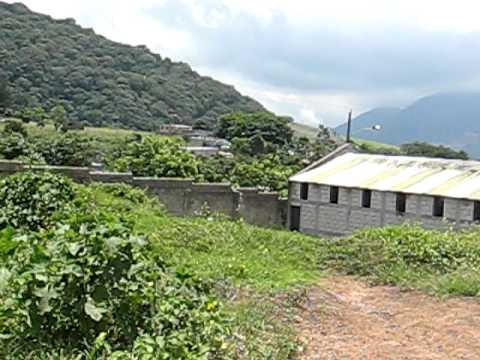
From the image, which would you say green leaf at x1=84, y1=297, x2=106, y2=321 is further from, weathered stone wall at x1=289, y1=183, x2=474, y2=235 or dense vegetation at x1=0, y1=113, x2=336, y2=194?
weathered stone wall at x1=289, y1=183, x2=474, y2=235

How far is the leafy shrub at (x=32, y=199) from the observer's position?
8664 millimetres

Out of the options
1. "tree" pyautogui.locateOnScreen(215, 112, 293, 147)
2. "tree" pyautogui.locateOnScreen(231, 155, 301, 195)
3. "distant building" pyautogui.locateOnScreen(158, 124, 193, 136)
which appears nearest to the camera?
"tree" pyautogui.locateOnScreen(231, 155, 301, 195)

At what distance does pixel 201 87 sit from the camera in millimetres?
87438

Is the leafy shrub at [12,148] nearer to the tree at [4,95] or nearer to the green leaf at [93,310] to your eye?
the green leaf at [93,310]

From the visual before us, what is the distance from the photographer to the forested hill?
64812 millimetres

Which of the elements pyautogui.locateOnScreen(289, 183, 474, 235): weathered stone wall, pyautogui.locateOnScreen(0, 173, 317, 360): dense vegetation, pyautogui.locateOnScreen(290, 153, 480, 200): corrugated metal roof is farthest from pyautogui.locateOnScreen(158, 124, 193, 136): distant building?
pyautogui.locateOnScreen(0, 173, 317, 360): dense vegetation

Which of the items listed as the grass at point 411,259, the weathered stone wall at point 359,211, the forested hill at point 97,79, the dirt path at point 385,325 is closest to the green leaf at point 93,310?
the dirt path at point 385,325

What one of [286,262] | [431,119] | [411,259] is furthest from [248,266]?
[431,119]

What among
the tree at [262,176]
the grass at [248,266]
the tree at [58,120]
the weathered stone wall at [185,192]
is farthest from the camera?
the tree at [58,120]

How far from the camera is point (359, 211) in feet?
79.8

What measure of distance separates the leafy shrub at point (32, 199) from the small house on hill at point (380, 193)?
1336 cm

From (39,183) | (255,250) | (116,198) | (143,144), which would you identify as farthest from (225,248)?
(143,144)

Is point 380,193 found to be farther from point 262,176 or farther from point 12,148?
point 12,148

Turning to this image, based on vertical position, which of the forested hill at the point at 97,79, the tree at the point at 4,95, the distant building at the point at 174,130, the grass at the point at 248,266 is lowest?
the grass at the point at 248,266
